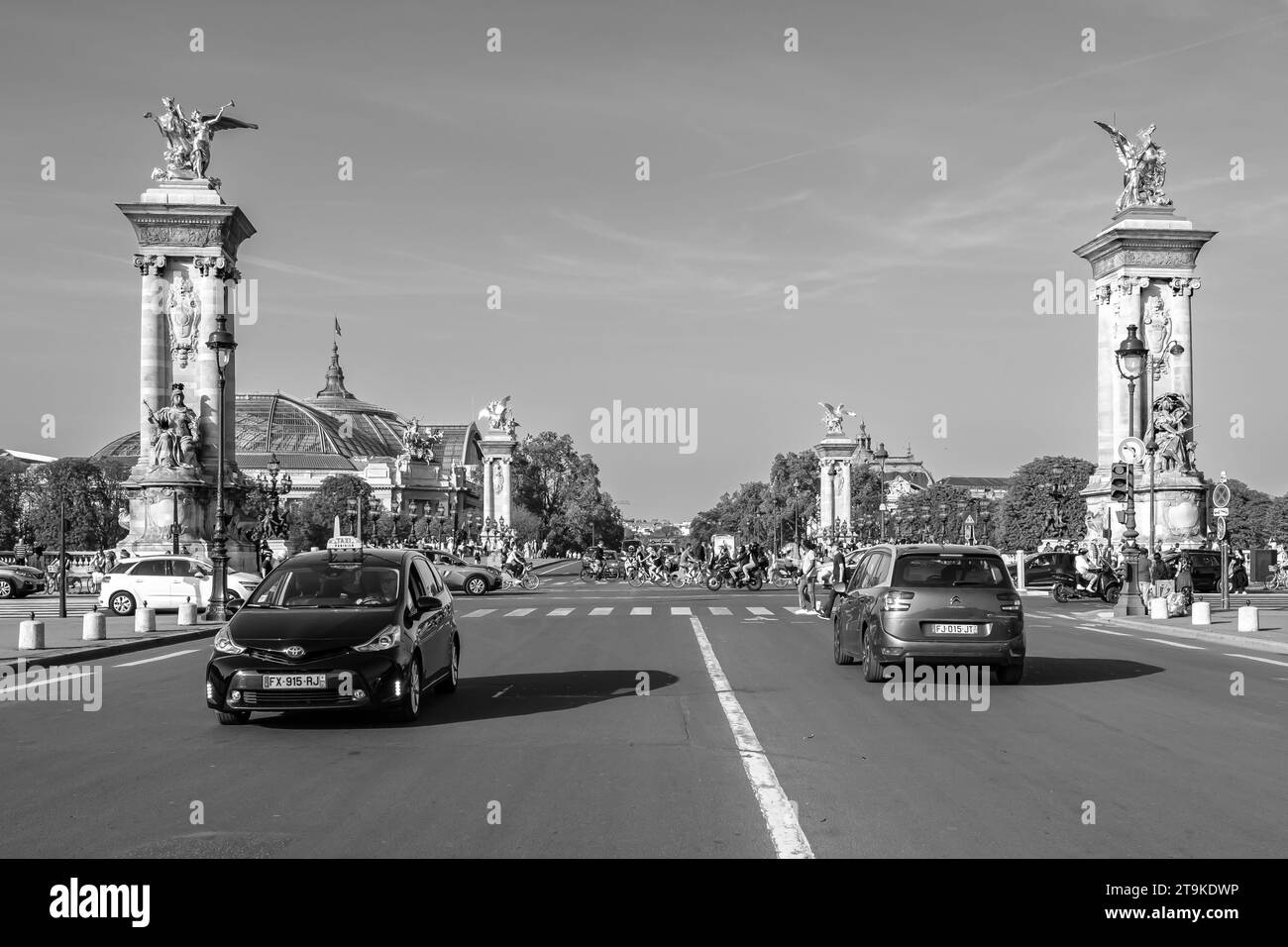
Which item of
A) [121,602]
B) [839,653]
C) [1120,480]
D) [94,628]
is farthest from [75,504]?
[839,653]

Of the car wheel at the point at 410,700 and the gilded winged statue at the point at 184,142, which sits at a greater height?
the gilded winged statue at the point at 184,142

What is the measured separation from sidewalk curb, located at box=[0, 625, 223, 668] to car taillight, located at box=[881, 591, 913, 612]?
38.8 ft

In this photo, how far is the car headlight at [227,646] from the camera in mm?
11469

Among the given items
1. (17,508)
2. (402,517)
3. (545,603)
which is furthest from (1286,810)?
(402,517)

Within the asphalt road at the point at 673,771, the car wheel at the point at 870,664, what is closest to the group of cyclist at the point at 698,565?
the asphalt road at the point at 673,771

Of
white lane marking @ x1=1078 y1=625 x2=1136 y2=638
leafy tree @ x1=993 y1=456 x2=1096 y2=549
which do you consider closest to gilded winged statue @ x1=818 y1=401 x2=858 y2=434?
leafy tree @ x1=993 y1=456 x2=1096 y2=549

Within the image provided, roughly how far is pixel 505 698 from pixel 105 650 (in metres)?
9.65

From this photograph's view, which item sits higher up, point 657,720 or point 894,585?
point 894,585

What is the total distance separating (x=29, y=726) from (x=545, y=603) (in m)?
25.9

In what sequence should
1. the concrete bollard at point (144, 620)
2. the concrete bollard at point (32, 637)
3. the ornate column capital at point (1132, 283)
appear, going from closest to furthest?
the concrete bollard at point (32, 637) → the concrete bollard at point (144, 620) → the ornate column capital at point (1132, 283)

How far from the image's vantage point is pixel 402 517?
146375 millimetres

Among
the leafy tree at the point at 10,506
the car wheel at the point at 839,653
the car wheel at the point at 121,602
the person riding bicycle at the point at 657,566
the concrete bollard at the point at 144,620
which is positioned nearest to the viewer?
the car wheel at the point at 839,653

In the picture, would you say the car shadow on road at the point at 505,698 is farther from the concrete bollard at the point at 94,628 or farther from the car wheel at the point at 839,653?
the concrete bollard at the point at 94,628

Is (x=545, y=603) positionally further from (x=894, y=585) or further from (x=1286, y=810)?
(x=1286, y=810)
